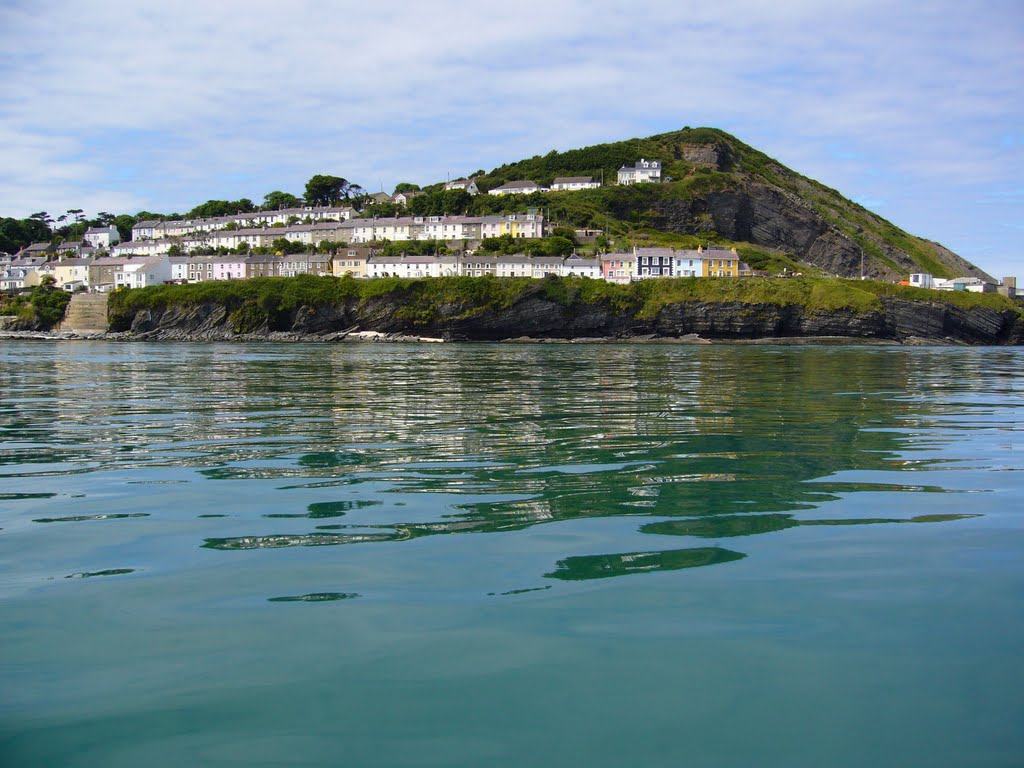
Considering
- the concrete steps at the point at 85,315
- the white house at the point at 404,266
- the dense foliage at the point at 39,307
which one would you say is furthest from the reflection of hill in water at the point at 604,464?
the dense foliage at the point at 39,307

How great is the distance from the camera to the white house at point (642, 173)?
18925 cm

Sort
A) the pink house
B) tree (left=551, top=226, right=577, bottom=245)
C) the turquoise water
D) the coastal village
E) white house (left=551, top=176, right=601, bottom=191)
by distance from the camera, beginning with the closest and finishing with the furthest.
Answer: the turquoise water → the pink house → the coastal village → tree (left=551, top=226, right=577, bottom=245) → white house (left=551, top=176, right=601, bottom=191)

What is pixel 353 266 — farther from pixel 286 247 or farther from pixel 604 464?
pixel 604 464

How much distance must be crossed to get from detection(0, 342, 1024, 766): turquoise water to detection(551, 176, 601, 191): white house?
18176cm

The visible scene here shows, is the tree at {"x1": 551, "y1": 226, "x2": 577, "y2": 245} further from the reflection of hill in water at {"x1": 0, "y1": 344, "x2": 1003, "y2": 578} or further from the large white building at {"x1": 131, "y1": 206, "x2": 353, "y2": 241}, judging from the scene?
the reflection of hill in water at {"x1": 0, "y1": 344, "x2": 1003, "y2": 578}

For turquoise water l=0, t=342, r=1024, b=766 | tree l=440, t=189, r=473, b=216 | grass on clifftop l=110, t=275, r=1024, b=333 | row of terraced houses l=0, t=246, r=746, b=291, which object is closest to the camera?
turquoise water l=0, t=342, r=1024, b=766

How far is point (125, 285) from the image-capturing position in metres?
152

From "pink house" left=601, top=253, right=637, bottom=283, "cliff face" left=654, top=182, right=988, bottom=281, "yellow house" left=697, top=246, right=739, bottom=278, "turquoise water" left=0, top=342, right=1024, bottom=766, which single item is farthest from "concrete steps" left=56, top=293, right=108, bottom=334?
"turquoise water" left=0, top=342, right=1024, bottom=766

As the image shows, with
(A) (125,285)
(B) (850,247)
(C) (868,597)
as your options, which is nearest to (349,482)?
(C) (868,597)

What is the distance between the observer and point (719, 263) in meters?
135

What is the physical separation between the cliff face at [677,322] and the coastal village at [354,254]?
15170 mm

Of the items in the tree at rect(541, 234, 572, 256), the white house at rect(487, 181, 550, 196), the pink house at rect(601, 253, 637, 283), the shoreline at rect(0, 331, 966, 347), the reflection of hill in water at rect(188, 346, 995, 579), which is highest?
the white house at rect(487, 181, 550, 196)

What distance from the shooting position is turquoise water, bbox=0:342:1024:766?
157 inches

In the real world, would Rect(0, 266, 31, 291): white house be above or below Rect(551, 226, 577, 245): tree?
below
